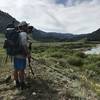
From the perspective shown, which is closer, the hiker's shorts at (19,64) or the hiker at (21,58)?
the hiker at (21,58)

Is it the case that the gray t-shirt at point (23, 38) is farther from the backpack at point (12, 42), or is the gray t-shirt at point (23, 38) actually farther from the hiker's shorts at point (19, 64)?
the hiker's shorts at point (19, 64)

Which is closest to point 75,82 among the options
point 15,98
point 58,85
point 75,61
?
point 58,85

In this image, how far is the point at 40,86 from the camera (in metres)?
10.4

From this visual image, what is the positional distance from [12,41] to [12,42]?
3 centimetres

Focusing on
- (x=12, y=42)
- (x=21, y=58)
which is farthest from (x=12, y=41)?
(x=21, y=58)

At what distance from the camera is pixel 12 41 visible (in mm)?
9953

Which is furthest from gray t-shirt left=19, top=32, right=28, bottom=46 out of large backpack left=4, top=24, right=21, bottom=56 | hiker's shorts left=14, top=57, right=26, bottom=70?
hiker's shorts left=14, top=57, right=26, bottom=70

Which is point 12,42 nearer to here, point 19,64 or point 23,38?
point 23,38

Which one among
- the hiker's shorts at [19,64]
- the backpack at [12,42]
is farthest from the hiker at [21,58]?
the backpack at [12,42]

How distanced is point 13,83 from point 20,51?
1421mm

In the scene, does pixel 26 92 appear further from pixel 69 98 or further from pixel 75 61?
pixel 75 61

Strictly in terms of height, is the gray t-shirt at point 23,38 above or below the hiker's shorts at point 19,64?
above

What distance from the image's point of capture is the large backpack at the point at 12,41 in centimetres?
994

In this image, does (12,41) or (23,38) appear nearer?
(23,38)
